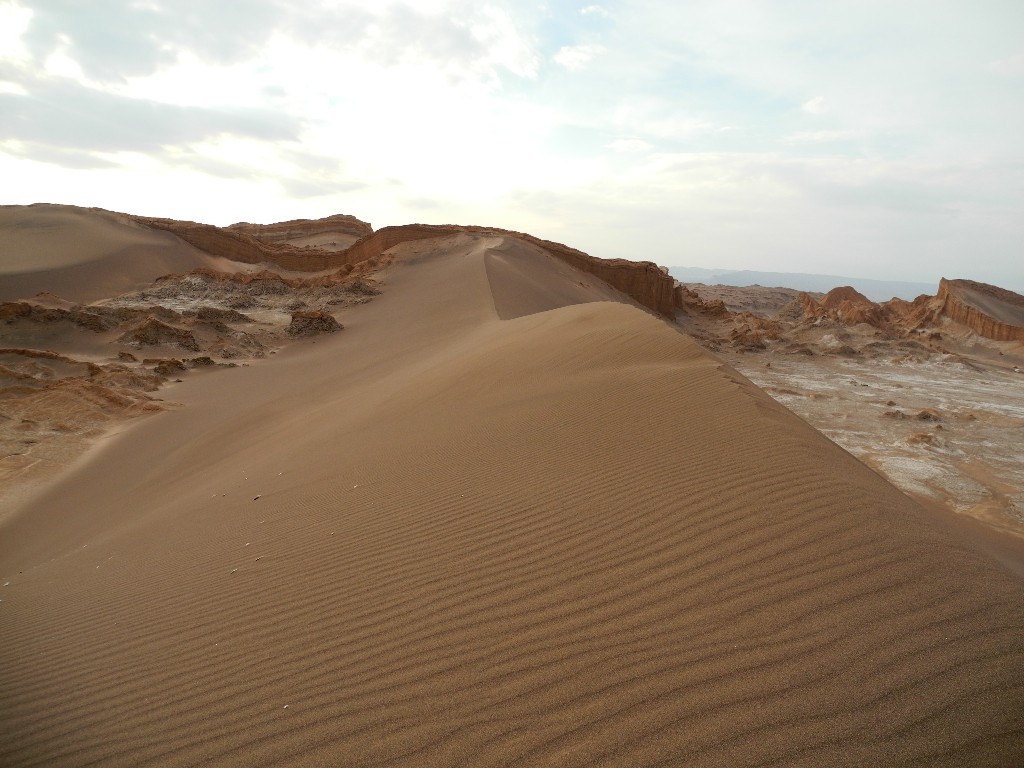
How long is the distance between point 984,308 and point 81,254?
3571 cm

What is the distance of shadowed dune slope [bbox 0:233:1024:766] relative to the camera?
2.03 m

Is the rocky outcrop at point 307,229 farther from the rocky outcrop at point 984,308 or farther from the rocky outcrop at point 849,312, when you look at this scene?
the rocky outcrop at point 984,308

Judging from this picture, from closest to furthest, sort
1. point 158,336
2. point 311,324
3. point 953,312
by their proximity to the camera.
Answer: point 158,336 < point 311,324 < point 953,312

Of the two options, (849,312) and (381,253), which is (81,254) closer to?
(381,253)

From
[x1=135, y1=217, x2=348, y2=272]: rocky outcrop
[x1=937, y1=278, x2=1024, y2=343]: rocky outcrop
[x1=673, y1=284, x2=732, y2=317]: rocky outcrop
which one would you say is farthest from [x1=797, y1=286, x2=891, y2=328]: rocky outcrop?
[x1=135, y1=217, x2=348, y2=272]: rocky outcrop

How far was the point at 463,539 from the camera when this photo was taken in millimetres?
3496

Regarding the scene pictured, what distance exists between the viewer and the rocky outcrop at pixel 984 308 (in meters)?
21.0

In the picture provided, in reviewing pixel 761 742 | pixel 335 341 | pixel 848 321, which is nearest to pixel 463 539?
pixel 761 742

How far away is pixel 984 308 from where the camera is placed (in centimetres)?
2264

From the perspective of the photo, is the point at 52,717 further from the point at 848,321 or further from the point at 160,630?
the point at 848,321

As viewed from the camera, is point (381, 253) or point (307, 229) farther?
point (307, 229)

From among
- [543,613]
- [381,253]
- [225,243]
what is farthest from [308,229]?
[543,613]

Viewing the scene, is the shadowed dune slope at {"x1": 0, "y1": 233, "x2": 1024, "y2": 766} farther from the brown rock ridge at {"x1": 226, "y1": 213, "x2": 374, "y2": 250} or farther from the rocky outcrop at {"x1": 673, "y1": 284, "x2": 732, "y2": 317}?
the brown rock ridge at {"x1": 226, "y1": 213, "x2": 374, "y2": 250}

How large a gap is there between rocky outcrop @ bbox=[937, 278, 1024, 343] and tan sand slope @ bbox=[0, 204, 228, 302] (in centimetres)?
3104
